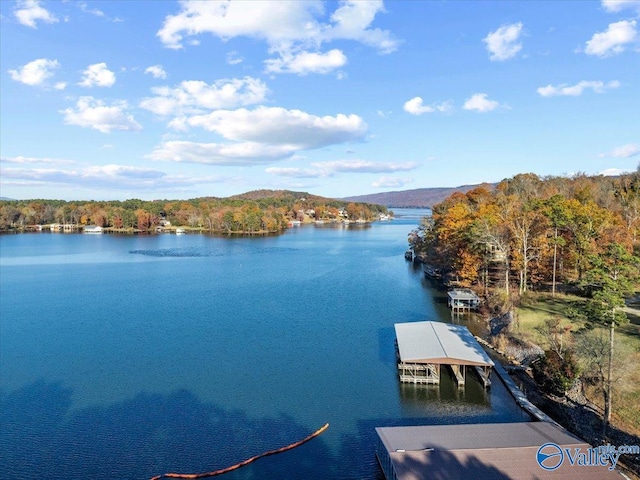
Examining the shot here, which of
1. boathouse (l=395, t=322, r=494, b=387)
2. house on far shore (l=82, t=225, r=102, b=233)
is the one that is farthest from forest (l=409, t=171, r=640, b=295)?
house on far shore (l=82, t=225, r=102, b=233)

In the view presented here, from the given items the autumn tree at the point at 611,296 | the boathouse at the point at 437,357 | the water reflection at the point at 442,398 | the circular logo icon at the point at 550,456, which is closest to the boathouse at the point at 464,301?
the boathouse at the point at 437,357

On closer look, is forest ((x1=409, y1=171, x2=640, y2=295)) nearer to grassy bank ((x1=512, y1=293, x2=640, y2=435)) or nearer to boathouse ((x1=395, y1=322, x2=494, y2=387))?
grassy bank ((x1=512, y1=293, x2=640, y2=435))

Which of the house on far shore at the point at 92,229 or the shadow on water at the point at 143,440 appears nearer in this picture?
the shadow on water at the point at 143,440

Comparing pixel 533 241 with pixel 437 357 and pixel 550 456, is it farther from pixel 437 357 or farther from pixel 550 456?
pixel 550 456

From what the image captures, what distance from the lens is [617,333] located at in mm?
18344

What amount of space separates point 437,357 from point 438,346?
1393mm

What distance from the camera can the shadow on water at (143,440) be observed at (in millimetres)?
12352

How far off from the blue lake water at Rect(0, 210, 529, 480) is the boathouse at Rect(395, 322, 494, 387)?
1.93ft

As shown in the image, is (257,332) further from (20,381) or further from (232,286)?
(232,286)

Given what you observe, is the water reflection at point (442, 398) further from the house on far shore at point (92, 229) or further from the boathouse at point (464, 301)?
the house on far shore at point (92, 229)

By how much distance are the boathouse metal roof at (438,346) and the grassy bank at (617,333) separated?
3097 mm

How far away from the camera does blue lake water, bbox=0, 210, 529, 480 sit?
42.9ft

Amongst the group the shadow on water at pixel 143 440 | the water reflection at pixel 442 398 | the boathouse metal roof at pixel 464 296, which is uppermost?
the boathouse metal roof at pixel 464 296

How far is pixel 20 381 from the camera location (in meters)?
18.3
